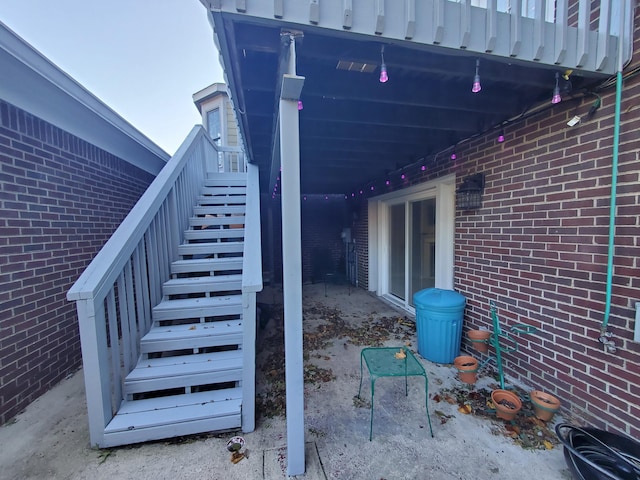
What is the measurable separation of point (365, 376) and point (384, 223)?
11.7ft

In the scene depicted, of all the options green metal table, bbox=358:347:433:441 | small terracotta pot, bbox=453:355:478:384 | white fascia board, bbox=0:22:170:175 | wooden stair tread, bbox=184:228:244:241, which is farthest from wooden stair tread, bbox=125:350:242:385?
white fascia board, bbox=0:22:170:175

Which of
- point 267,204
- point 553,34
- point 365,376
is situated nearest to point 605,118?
point 553,34

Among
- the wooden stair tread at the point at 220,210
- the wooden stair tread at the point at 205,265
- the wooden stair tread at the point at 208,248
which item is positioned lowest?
the wooden stair tread at the point at 205,265

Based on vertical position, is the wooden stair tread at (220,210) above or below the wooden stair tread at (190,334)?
above

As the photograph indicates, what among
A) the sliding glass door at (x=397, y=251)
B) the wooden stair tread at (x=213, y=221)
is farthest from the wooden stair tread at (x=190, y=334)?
the sliding glass door at (x=397, y=251)

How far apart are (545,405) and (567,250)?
121cm

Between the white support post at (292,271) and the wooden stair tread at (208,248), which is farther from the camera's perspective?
the wooden stair tread at (208,248)

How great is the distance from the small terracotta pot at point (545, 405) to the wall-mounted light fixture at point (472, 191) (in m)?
1.82

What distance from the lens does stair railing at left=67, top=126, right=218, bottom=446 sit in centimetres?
171

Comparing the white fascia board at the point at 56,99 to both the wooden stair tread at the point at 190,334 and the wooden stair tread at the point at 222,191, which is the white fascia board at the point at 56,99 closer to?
the wooden stair tread at the point at 222,191

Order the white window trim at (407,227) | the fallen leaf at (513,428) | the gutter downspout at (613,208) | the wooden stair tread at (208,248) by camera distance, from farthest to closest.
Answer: the white window trim at (407,227)
the wooden stair tread at (208,248)
the fallen leaf at (513,428)
the gutter downspout at (613,208)

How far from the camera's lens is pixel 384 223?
222 inches

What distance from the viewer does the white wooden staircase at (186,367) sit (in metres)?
1.84

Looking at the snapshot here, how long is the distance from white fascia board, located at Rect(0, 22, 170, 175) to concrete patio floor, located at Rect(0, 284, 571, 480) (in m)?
2.65
